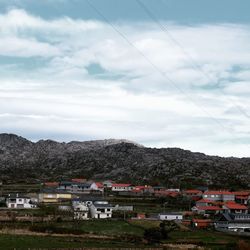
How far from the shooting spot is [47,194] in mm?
100312

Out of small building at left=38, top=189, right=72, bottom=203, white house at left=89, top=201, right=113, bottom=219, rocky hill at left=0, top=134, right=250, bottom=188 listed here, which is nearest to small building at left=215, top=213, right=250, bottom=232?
white house at left=89, top=201, right=113, bottom=219

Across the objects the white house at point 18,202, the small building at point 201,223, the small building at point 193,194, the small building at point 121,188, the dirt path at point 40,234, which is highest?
the small building at point 121,188

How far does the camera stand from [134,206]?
89125mm

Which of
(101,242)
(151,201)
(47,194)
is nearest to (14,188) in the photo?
(47,194)

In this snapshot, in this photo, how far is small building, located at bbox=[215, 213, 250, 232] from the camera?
73812 mm

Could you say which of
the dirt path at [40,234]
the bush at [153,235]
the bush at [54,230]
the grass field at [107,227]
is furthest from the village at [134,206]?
the bush at [153,235]

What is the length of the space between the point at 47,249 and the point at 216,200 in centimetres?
6797

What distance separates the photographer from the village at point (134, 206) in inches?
2901

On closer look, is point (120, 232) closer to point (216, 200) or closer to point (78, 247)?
point (78, 247)

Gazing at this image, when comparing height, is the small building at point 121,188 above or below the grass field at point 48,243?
above

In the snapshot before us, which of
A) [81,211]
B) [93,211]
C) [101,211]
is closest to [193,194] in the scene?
[93,211]

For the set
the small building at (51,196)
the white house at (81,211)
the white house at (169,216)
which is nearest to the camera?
the white house at (169,216)

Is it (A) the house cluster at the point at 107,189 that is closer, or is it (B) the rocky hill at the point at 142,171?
(A) the house cluster at the point at 107,189

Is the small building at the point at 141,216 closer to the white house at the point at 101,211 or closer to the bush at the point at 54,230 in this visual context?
the white house at the point at 101,211
